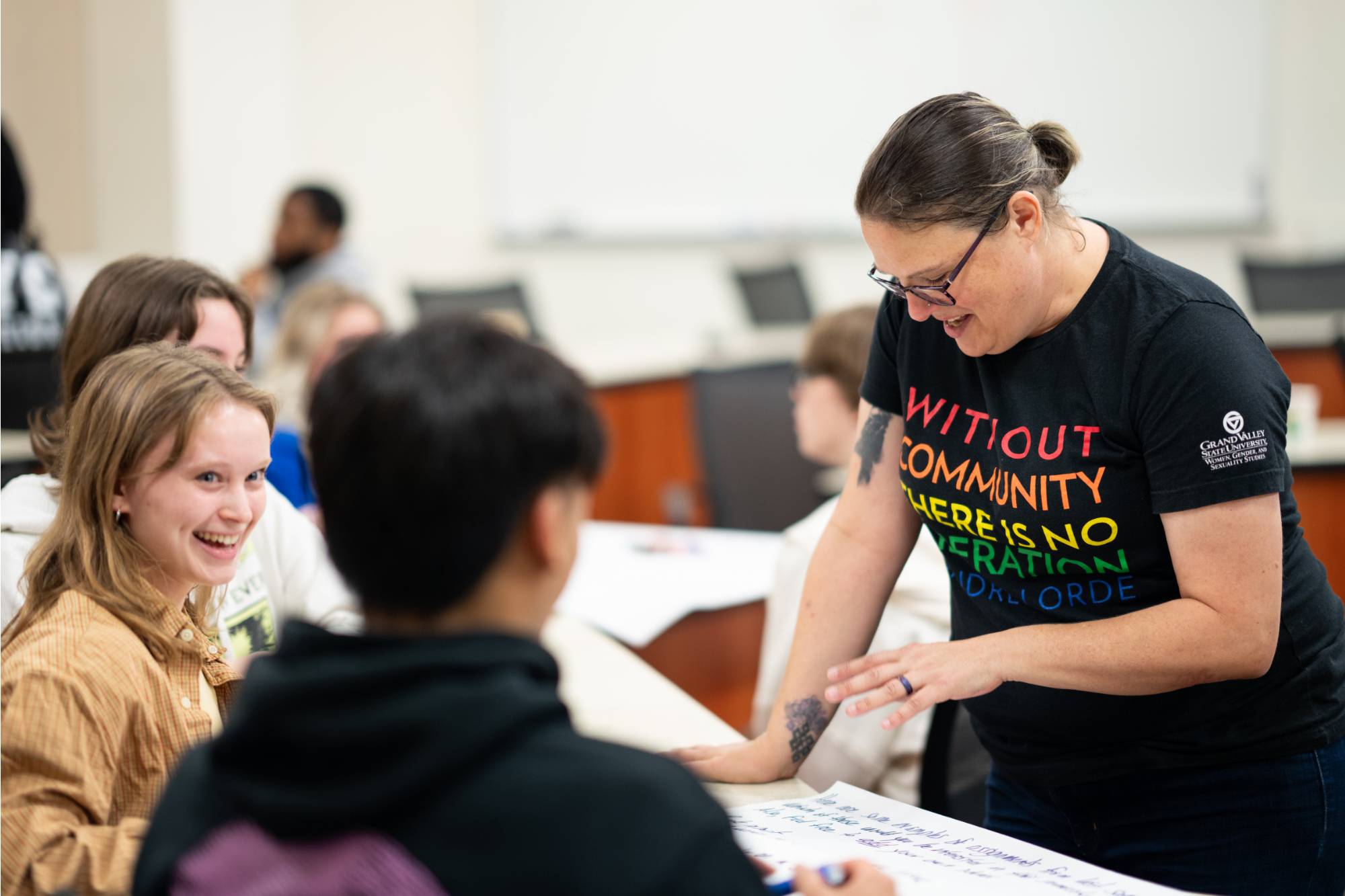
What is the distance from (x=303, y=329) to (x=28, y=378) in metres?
0.75

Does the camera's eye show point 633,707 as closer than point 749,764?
No

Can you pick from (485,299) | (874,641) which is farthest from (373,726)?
(485,299)

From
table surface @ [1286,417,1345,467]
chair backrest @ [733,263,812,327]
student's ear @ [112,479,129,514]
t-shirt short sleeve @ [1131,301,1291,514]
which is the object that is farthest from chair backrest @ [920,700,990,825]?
chair backrest @ [733,263,812,327]

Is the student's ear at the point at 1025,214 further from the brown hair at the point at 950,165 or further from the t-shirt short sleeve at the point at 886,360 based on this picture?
the t-shirt short sleeve at the point at 886,360

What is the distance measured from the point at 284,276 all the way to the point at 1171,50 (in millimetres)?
4691

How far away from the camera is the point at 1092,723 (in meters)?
1.37

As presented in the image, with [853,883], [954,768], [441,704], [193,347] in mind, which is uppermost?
[193,347]

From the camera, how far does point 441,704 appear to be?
705 millimetres

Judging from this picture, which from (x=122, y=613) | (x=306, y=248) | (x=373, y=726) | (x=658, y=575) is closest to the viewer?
(x=373, y=726)

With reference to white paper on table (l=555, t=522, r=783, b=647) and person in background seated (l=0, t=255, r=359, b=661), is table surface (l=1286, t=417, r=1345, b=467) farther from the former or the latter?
person in background seated (l=0, t=255, r=359, b=661)

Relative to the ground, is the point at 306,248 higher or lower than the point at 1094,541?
higher

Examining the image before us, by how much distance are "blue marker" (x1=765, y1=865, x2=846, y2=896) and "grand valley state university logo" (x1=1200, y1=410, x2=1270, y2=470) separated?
1.85 feet

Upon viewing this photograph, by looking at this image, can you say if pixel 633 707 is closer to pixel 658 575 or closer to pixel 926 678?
pixel 926 678

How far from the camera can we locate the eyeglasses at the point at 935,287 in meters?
1.30
